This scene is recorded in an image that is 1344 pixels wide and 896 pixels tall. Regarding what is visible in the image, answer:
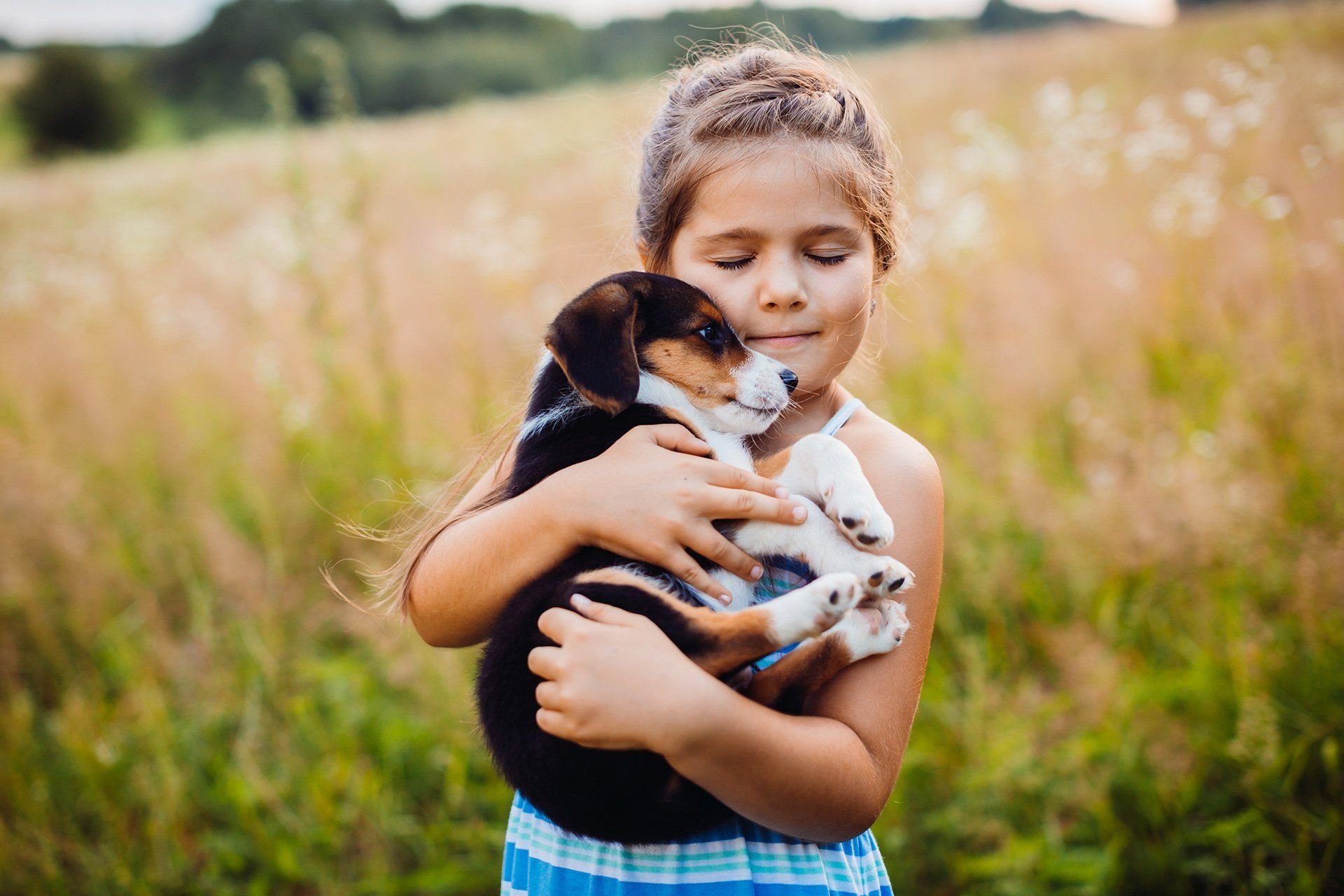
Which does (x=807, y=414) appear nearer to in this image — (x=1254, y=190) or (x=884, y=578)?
(x=884, y=578)

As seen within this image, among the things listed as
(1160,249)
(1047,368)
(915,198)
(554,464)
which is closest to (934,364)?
(1047,368)

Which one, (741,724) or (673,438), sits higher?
(673,438)

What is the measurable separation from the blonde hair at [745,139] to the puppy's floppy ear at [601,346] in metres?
0.28

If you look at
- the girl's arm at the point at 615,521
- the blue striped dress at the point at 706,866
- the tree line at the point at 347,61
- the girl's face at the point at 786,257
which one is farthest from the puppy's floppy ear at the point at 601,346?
the tree line at the point at 347,61

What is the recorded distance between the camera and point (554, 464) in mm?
1940

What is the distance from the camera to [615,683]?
57.5 inches

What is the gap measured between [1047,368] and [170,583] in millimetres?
4957

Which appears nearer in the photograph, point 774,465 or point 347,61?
point 774,465

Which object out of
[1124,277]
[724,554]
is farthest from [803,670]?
[1124,277]

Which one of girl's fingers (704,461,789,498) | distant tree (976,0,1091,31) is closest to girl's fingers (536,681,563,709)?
girl's fingers (704,461,789,498)

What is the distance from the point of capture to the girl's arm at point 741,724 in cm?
142

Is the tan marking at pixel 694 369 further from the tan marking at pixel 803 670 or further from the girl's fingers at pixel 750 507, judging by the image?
the tan marking at pixel 803 670

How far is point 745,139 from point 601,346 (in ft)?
1.87

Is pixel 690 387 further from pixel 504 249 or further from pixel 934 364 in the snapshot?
pixel 504 249
